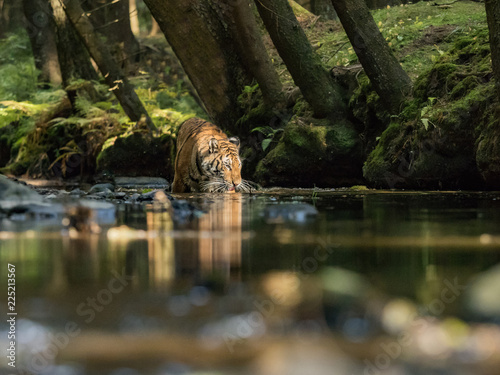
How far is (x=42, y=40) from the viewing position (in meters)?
24.9

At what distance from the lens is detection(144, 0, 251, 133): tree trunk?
1299 cm

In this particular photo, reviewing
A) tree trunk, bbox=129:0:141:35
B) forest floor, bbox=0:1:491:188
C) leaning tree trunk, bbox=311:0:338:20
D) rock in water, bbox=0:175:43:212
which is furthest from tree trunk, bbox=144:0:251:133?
tree trunk, bbox=129:0:141:35

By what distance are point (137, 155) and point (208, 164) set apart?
23.7 ft

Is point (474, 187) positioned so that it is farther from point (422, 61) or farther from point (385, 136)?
point (422, 61)

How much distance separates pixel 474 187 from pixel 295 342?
27.0 feet

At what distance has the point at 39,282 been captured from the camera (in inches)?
92.4

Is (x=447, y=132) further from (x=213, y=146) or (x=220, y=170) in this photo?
(x=213, y=146)

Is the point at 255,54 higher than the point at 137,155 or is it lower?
higher

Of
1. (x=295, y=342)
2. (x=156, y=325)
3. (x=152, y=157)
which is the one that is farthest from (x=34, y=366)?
(x=152, y=157)

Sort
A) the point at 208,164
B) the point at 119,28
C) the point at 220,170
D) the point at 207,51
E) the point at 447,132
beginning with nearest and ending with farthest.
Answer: the point at 447,132 → the point at 220,170 → the point at 208,164 → the point at 207,51 → the point at 119,28

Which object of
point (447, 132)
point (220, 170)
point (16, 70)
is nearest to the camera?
point (447, 132)

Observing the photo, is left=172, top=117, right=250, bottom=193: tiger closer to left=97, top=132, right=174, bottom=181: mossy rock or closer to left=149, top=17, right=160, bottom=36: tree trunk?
left=97, top=132, right=174, bottom=181: mossy rock

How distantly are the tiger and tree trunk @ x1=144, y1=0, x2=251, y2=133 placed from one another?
2.86m

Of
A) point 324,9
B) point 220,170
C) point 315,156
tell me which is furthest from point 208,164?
point 324,9
